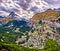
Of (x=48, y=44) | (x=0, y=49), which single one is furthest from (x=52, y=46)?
(x=0, y=49)

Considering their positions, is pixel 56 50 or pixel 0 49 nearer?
pixel 0 49

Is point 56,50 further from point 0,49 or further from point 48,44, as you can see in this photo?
point 0,49

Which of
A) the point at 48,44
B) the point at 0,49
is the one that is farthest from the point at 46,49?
the point at 0,49

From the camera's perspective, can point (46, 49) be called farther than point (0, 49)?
Yes

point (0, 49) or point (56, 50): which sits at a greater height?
point (0, 49)

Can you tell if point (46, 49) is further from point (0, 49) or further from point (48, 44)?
point (0, 49)

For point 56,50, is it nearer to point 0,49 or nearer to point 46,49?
point 46,49

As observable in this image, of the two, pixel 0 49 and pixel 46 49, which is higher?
pixel 0 49

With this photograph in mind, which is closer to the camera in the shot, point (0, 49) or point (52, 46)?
point (0, 49)
